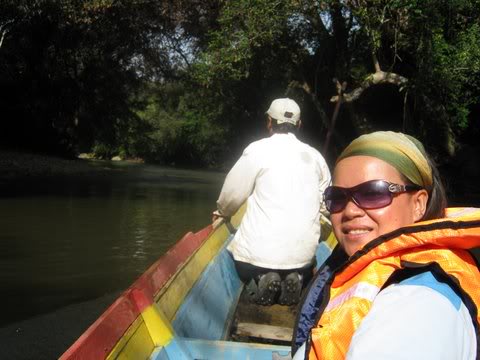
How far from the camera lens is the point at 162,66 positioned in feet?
80.3

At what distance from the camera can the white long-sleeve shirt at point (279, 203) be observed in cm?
350

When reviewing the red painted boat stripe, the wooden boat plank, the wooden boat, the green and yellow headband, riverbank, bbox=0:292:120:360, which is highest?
the green and yellow headband

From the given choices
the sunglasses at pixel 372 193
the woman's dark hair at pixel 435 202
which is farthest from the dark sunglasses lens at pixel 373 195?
the woman's dark hair at pixel 435 202

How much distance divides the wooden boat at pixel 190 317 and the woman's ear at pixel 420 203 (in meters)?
1.09

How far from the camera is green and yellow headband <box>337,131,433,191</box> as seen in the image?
4.81ft

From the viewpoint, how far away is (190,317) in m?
3.04

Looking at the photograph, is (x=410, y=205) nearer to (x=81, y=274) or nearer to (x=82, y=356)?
(x=82, y=356)

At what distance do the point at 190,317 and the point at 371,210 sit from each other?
1.78 metres

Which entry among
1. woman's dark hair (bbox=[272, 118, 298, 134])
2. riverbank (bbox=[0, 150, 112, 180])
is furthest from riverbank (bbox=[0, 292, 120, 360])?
riverbank (bbox=[0, 150, 112, 180])

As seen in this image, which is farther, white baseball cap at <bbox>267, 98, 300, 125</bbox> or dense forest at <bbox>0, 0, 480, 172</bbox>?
dense forest at <bbox>0, 0, 480, 172</bbox>

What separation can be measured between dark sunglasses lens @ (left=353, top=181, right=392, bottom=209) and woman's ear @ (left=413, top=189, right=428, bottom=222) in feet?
0.30

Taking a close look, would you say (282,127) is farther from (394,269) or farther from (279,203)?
(394,269)

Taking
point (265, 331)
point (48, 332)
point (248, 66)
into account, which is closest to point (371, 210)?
point (265, 331)

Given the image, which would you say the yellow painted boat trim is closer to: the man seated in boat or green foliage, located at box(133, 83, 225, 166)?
the man seated in boat
